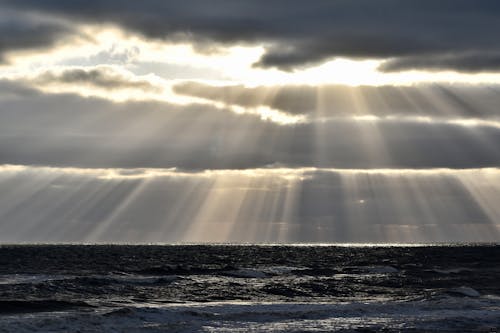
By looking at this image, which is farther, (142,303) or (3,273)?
(3,273)

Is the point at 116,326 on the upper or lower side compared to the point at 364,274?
upper

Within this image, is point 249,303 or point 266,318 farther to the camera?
point 249,303

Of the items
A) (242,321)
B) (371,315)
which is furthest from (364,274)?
(242,321)

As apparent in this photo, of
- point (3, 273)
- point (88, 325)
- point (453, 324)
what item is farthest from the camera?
point (3, 273)

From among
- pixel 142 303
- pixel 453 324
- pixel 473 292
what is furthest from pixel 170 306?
pixel 473 292

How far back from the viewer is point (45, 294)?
199ft

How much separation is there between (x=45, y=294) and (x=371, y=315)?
27005 mm

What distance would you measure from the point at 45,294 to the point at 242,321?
21.0 meters

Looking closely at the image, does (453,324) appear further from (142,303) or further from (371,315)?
(142,303)

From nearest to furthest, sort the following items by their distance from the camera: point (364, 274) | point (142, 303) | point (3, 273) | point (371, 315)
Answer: point (371, 315) < point (142, 303) < point (3, 273) < point (364, 274)

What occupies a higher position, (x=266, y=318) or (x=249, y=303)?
(x=266, y=318)

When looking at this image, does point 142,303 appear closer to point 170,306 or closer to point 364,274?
point 170,306

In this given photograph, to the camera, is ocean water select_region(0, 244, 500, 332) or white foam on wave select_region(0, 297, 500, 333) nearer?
white foam on wave select_region(0, 297, 500, 333)

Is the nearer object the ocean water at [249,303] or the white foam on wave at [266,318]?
the white foam on wave at [266,318]
